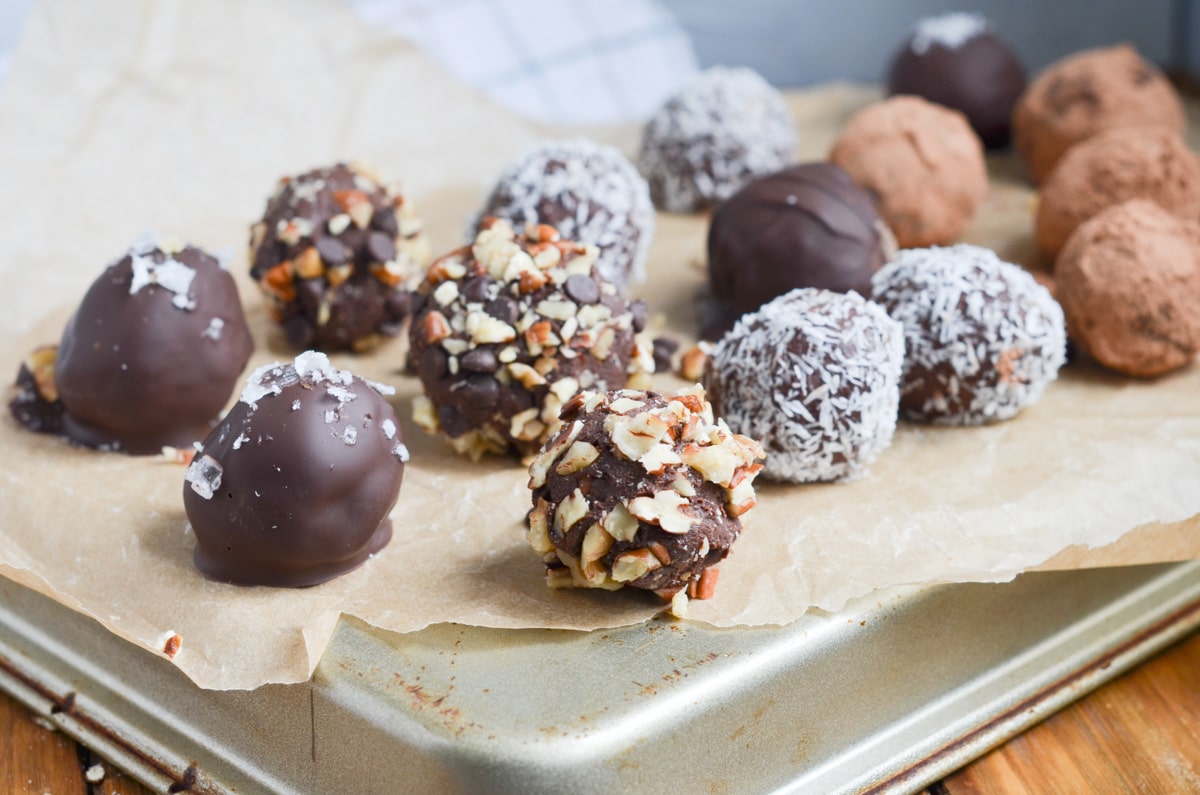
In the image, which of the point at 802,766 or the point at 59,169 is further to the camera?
the point at 59,169

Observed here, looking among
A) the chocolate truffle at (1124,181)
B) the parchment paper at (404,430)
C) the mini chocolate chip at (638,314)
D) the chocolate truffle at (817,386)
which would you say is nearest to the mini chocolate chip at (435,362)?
the parchment paper at (404,430)

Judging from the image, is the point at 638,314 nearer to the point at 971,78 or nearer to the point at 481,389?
the point at 481,389

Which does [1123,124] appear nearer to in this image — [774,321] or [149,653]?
[774,321]

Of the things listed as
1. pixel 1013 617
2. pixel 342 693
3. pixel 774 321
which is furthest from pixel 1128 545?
pixel 342 693

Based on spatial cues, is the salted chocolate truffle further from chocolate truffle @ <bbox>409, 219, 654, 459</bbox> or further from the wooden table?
the wooden table

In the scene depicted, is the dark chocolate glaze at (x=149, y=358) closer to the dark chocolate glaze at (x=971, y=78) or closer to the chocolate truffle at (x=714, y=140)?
the chocolate truffle at (x=714, y=140)

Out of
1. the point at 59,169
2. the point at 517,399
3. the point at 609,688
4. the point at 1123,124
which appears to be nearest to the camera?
the point at 609,688

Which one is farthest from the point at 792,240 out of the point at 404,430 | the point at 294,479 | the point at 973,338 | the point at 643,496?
the point at 294,479
